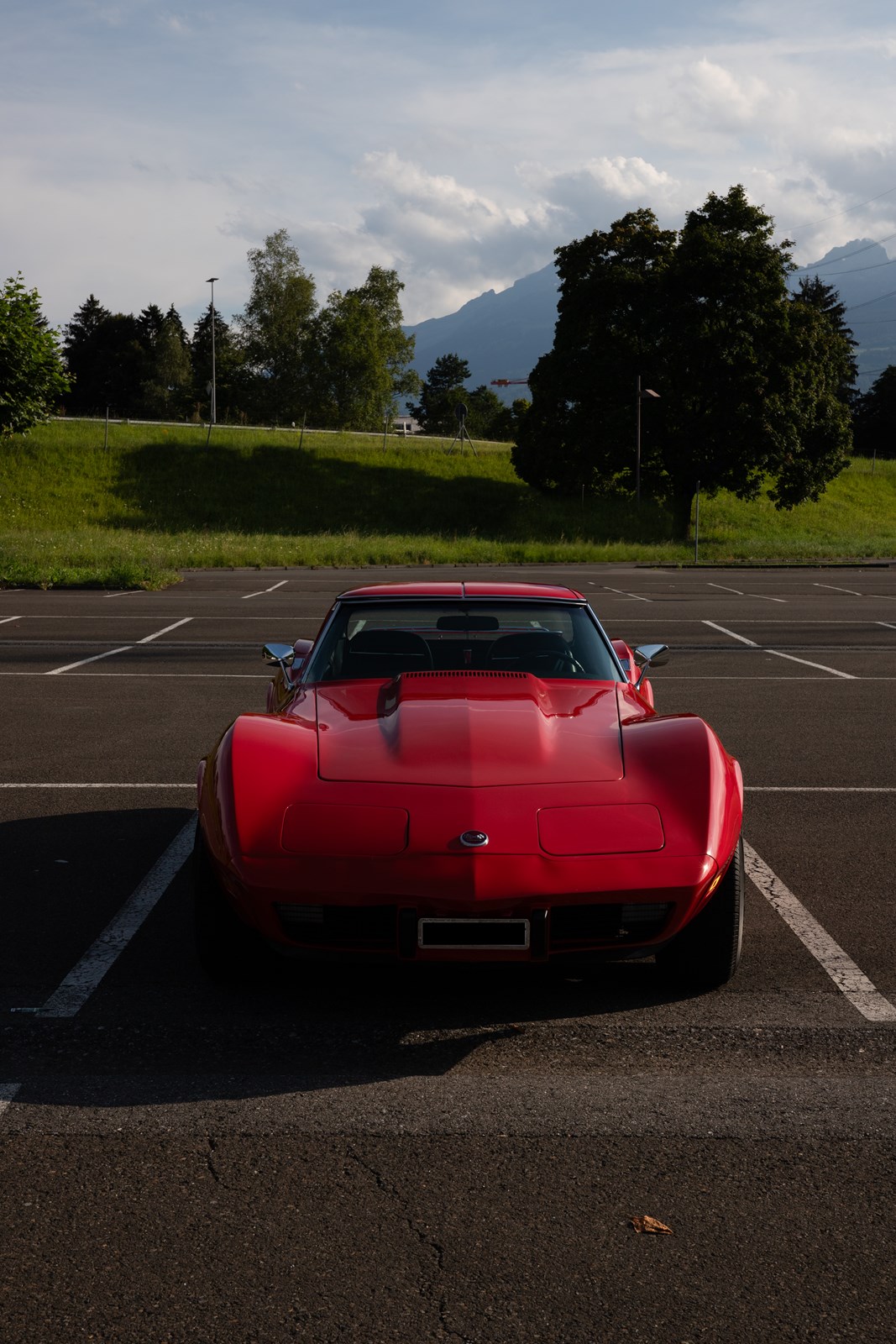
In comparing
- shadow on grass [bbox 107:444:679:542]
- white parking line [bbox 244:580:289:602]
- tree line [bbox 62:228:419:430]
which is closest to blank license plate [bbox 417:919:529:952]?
white parking line [bbox 244:580:289:602]

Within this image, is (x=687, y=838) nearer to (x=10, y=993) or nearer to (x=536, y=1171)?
(x=536, y=1171)

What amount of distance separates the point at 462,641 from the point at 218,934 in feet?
6.91

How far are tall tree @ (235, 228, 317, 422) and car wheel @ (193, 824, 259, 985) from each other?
281 ft

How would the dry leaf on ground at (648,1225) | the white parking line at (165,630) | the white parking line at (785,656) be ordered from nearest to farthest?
the dry leaf on ground at (648,1225)
the white parking line at (785,656)
the white parking line at (165,630)

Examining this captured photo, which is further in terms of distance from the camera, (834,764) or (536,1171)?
(834,764)

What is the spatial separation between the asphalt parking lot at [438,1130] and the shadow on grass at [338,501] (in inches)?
1814

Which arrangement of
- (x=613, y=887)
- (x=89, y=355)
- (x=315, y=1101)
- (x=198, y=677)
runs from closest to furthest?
(x=315, y=1101)
(x=613, y=887)
(x=198, y=677)
(x=89, y=355)

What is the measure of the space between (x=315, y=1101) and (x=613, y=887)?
1060 millimetres

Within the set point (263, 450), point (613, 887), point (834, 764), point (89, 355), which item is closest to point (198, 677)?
point (834, 764)

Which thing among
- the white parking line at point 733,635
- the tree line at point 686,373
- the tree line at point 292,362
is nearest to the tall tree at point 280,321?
the tree line at point 292,362

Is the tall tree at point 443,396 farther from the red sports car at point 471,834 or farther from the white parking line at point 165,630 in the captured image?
the red sports car at point 471,834

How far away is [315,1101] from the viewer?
3469 millimetres

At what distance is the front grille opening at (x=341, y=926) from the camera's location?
388 cm

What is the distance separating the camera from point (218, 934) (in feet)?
14.0
